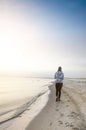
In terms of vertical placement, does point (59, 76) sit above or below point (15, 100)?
above

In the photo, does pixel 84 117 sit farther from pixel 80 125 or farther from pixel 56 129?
pixel 56 129

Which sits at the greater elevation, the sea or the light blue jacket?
the light blue jacket

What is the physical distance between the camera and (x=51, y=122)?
915 cm

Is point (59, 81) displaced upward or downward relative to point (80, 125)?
upward

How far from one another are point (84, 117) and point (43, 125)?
233 cm

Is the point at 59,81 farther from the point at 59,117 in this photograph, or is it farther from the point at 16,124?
the point at 16,124

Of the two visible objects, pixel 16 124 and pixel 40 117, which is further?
pixel 40 117

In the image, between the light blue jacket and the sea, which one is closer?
the sea

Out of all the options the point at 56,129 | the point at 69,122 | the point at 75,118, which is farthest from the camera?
the point at 75,118

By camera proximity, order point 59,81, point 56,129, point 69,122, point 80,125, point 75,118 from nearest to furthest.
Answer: point 56,129, point 80,125, point 69,122, point 75,118, point 59,81

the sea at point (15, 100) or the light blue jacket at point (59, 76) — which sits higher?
the light blue jacket at point (59, 76)

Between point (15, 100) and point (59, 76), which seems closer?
point (59, 76)

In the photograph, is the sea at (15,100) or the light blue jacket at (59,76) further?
the light blue jacket at (59,76)

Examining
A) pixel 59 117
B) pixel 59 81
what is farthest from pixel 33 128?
pixel 59 81
